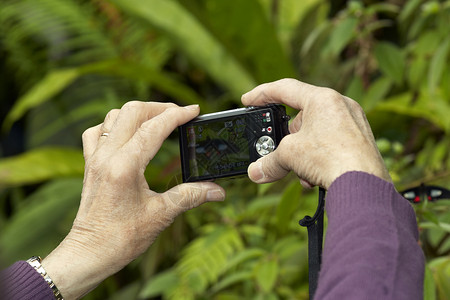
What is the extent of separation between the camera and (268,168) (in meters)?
0.60

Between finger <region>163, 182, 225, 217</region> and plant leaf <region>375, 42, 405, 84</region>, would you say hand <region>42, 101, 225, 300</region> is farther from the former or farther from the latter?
plant leaf <region>375, 42, 405, 84</region>

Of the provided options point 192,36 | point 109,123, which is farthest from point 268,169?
point 192,36

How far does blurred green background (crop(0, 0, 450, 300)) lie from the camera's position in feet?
3.53

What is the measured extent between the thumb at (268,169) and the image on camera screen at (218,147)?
39 mm

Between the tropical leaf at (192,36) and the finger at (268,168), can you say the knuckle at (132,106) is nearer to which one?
the finger at (268,168)

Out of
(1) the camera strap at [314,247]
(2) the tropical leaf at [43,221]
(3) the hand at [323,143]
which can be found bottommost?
(2) the tropical leaf at [43,221]

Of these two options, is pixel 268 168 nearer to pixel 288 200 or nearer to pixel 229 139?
pixel 229 139

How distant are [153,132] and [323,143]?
20cm

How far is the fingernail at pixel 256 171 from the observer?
61cm

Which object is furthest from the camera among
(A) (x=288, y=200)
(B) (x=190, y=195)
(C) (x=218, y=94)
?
(C) (x=218, y=94)

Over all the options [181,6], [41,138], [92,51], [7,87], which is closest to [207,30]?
[181,6]

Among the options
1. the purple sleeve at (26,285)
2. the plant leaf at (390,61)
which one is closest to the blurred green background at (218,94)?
the plant leaf at (390,61)

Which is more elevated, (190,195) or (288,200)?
(190,195)

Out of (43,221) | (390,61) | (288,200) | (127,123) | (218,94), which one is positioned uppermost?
(127,123)
